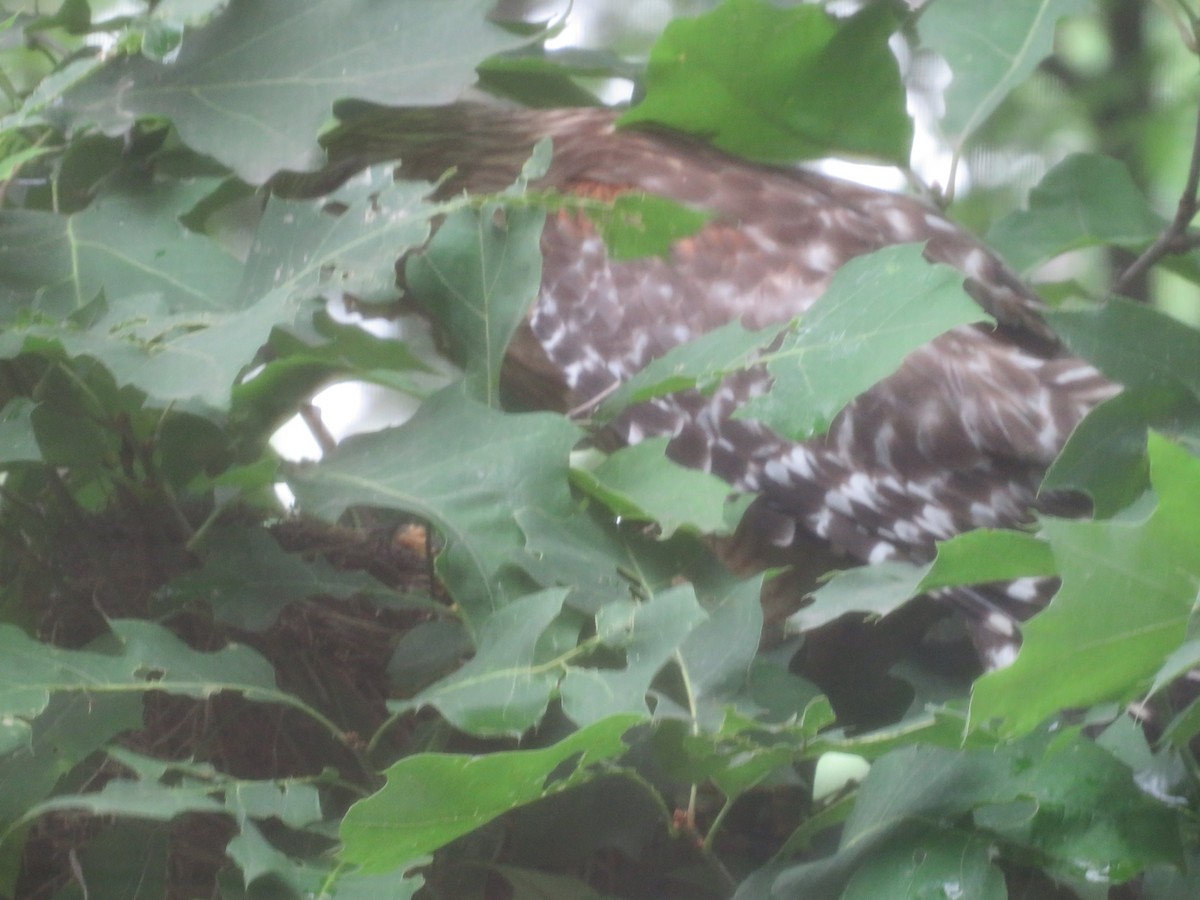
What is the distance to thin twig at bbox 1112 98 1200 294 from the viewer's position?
86 centimetres

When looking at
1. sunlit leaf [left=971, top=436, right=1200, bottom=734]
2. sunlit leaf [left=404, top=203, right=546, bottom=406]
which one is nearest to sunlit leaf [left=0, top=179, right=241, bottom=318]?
sunlit leaf [left=404, top=203, right=546, bottom=406]

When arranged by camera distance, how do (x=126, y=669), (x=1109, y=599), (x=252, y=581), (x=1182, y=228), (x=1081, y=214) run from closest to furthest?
(x=1109, y=599) < (x=126, y=669) < (x=252, y=581) < (x=1182, y=228) < (x=1081, y=214)

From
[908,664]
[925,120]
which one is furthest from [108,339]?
[925,120]

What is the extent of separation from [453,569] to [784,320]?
428 mm

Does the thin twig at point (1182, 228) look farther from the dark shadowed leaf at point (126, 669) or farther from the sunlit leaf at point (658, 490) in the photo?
the dark shadowed leaf at point (126, 669)

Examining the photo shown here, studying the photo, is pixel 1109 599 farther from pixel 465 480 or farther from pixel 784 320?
pixel 784 320

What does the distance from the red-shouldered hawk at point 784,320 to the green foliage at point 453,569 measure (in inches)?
5.6

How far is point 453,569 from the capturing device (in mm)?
611

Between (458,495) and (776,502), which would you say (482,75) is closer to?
(776,502)

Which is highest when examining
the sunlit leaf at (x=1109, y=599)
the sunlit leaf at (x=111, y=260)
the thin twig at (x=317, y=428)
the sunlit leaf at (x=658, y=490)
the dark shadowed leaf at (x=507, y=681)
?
the sunlit leaf at (x=111, y=260)

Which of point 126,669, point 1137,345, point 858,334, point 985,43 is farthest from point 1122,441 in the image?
point 126,669

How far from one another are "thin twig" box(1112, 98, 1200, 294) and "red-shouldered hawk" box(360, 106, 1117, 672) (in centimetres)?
9

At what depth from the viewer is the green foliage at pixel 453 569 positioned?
1.72 ft

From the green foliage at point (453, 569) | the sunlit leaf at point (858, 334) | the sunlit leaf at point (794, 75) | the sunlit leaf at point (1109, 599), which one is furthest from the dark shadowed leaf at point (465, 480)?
the sunlit leaf at point (794, 75)
